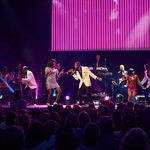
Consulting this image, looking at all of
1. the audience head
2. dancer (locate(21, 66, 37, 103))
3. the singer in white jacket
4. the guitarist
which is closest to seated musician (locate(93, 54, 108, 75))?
the singer in white jacket

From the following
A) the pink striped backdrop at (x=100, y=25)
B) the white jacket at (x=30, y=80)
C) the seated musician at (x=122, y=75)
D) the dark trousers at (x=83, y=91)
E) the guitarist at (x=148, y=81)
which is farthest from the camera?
the pink striped backdrop at (x=100, y=25)

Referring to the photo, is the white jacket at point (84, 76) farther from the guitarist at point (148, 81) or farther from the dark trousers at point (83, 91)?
the guitarist at point (148, 81)

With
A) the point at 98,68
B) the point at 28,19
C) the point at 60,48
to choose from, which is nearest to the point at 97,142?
the point at 98,68

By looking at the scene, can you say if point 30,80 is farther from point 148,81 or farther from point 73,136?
point 73,136

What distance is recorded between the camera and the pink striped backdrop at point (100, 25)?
1512 cm

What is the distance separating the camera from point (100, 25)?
600 inches

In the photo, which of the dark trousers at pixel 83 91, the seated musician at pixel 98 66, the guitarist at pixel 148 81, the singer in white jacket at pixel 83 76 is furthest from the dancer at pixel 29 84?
the guitarist at pixel 148 81

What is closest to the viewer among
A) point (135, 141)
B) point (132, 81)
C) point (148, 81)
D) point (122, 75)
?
point (135, 141)

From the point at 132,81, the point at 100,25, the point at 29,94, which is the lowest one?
the point at 29,94

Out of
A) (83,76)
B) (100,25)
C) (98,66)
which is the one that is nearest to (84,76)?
(83,76)

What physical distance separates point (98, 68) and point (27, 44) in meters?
3.53

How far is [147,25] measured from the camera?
15070 millimetres

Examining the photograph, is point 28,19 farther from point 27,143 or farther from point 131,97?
point 27,143

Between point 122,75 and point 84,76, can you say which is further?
point 122,75
